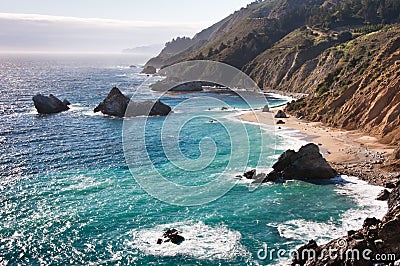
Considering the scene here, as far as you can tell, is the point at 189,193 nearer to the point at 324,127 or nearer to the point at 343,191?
the point at 343,191

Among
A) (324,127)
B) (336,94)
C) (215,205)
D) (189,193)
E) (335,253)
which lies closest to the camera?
(335,253)

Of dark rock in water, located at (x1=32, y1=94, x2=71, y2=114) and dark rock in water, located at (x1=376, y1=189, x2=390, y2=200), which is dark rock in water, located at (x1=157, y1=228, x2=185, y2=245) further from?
dark rock in water, located at (x1=32, y1=94, x2=71, y2=114)

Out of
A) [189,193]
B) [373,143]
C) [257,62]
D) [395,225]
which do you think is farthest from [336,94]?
[257,62]

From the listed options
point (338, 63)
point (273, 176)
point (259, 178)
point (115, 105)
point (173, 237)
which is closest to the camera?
point (173, 237)

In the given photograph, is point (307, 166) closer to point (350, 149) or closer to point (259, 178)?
point (259, 178)

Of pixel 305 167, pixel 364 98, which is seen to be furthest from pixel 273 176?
pixel 364 98
